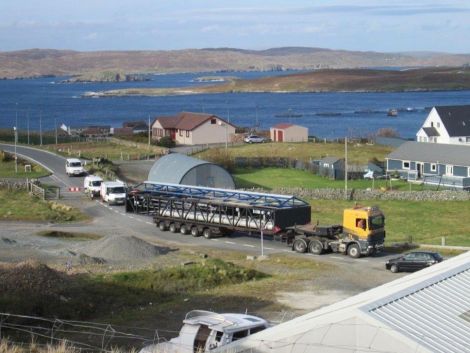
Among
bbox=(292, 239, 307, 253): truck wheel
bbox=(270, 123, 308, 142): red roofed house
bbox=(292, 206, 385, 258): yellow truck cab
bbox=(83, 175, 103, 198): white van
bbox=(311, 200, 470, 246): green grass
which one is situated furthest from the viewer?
bbox=(270, 123, 308, 142): red roofed house

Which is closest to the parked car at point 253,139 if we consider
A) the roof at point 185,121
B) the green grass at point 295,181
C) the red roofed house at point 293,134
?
the red roofed house at point 293,134

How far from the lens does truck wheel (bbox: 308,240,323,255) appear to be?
31359 millimetres

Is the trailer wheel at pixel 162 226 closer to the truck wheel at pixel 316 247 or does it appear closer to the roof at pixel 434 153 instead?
the truck wheel at pixel 316 247

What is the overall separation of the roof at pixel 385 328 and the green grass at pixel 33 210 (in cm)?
2859

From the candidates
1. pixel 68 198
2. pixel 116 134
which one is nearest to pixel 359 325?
pixel 68 198

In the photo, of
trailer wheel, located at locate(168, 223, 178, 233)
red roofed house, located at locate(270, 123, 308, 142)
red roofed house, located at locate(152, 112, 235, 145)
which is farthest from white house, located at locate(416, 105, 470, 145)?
trailer wheel, located at locate(168, 223, 178, 233)

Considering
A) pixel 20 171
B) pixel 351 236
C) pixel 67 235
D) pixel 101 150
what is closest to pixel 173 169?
pixel 67 235

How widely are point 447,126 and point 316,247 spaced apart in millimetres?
40245

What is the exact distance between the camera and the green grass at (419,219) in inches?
1399

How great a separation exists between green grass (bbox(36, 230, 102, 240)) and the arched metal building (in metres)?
6.76

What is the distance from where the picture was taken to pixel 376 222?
31.2 m

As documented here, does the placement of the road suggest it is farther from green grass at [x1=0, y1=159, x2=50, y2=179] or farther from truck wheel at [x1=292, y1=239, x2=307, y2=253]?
green grass at [x1=0, y1=159, x2=50, y2=179]

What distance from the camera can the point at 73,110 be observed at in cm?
19138

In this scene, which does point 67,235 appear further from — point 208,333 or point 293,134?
point 293,134
